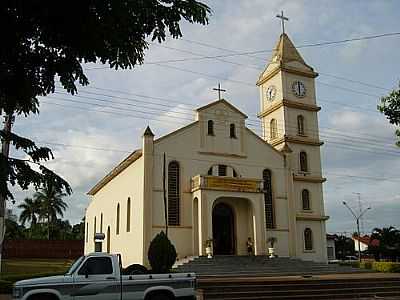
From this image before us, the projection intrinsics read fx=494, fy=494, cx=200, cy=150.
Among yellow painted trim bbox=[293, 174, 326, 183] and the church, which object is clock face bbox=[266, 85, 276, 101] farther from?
yellow painted trim bbox=[293, 174, 326, 183]

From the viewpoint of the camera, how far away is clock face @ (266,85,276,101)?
3947 centimetres

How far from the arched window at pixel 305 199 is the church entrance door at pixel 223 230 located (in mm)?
6718

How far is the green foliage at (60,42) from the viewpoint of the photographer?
4.14 metres

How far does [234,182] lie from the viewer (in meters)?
31.5

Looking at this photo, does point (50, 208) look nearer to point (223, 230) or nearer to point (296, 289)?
point (223, 230)

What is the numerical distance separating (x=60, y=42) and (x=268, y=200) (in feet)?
102

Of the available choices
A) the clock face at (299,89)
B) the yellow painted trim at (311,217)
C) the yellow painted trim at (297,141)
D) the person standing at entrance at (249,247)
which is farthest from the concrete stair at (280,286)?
the clock face at (299,89)

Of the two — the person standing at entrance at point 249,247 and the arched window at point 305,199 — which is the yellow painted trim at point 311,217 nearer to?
the arched window at point 305,199

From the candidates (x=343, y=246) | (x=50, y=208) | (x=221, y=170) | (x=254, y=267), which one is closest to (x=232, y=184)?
(x=221, y=170)

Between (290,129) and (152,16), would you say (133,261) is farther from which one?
(152,16)

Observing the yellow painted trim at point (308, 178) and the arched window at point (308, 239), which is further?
the yellow painted trim at point (308, 178)

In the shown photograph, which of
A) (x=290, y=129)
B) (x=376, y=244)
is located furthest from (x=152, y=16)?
(x=376, y=244)

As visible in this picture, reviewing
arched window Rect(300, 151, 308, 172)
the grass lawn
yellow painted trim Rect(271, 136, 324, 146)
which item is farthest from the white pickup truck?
arched window Rect(300, 151, 308, 172)

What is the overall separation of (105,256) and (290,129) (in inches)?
1058
